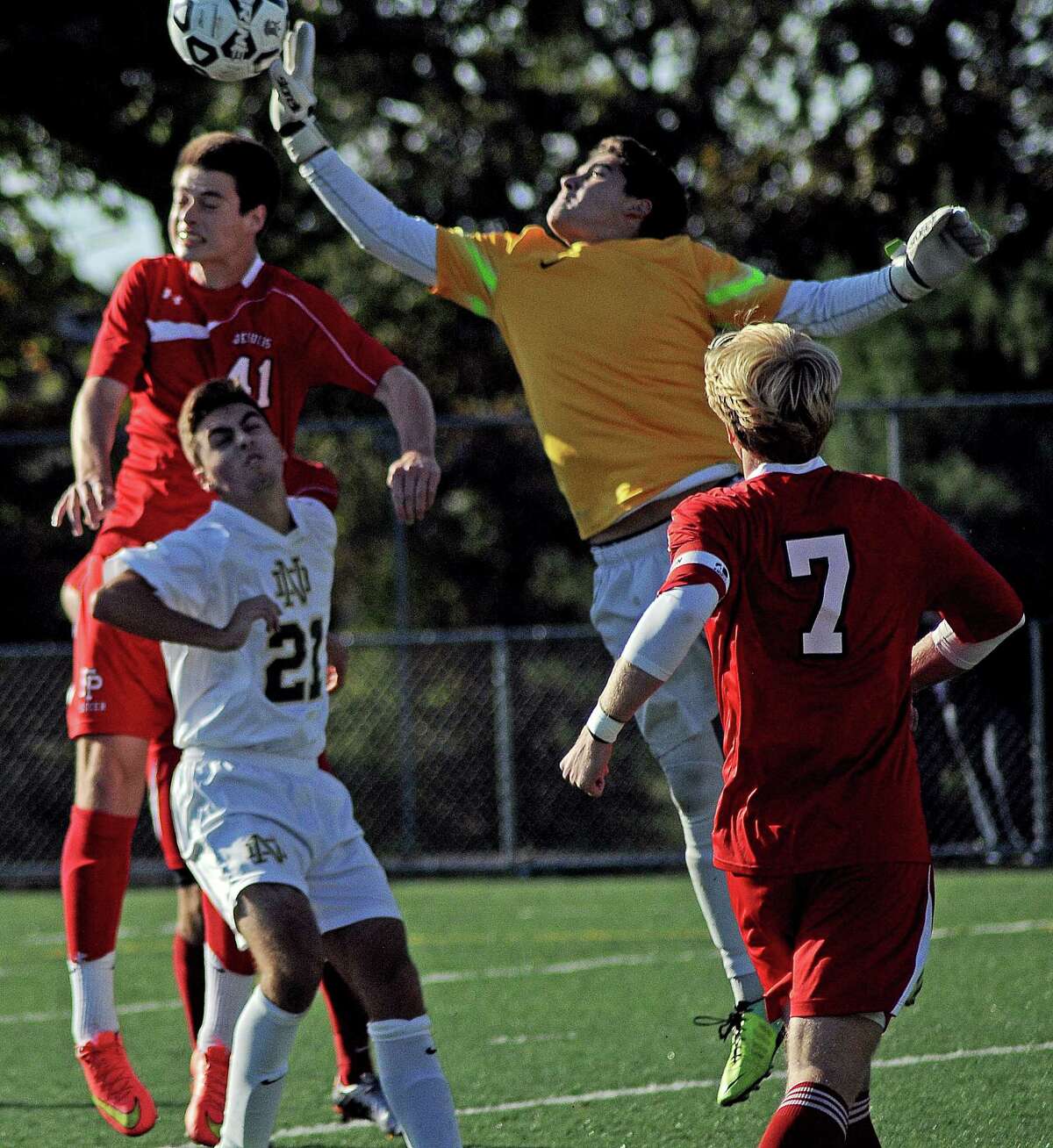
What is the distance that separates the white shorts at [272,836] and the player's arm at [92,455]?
0.78 metres

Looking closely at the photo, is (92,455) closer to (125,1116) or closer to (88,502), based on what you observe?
(88,502)

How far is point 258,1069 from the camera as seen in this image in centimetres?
383

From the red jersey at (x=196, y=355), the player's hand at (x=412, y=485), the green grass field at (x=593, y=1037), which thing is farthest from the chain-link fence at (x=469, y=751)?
the player's hand at (x=412, y=485)

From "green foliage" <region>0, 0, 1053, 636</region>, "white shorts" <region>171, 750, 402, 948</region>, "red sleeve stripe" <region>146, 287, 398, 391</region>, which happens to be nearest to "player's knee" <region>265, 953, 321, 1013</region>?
"white shorts" <region>171, 750, 402, 948</region>

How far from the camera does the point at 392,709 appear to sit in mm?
12914

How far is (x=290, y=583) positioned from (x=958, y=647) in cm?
152

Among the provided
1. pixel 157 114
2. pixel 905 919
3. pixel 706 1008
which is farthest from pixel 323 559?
pixel 157 114

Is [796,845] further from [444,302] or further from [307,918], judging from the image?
[444,302]

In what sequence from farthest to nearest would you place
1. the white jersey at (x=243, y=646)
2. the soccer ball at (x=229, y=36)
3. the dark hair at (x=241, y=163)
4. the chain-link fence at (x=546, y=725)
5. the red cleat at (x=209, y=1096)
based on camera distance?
1. the chain-link fence at (x=546, y=725)
2. the soccer ball at (x=229, y=36)
3. the dark hair at (x=241, y=163)
4. the red cleat at (x=209, y=1096)
5. the white jersey at (x=243, y=646)

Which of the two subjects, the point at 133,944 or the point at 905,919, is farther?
the point at 133,944

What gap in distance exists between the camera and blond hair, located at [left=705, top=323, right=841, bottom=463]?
11.1ft

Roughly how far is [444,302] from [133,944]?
14.1 m

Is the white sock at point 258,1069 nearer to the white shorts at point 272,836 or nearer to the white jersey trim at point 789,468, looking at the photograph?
the white shorts at point 272,836

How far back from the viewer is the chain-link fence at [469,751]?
1199cm
